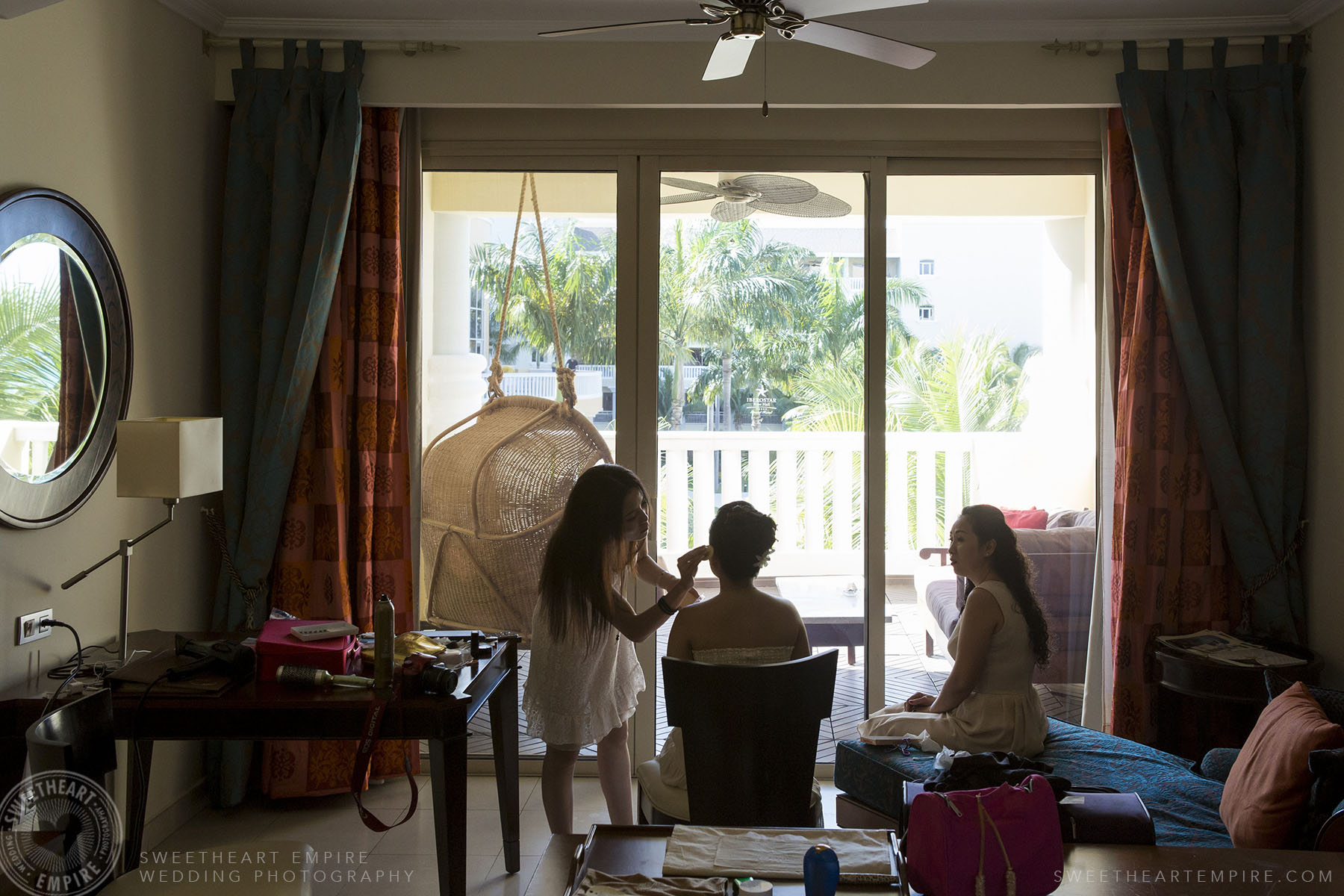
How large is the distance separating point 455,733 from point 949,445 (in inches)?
88.8

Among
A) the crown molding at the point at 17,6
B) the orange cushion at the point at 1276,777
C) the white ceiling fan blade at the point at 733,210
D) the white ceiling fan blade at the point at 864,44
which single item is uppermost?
the crown molding at the point at 17,6

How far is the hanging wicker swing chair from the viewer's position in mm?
3752

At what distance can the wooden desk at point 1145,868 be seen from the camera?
1.70 meters

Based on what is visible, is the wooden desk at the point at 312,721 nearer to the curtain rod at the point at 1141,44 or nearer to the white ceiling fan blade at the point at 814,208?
the white ceiling fan blade at the point at 814,208

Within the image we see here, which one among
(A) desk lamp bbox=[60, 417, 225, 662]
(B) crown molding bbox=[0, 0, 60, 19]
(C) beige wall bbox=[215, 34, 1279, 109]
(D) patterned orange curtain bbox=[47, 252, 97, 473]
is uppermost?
(C) beige wall bbox=[215, 34, 1279, 109]

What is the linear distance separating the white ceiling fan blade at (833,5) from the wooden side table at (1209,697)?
89.0 inches

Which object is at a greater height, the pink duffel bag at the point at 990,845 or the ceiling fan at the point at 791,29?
the ceiling fan at the point at 791,29

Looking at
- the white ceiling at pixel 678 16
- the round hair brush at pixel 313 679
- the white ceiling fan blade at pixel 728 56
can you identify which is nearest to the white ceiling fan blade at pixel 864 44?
the white ceiling fan blade at pixel 728 56

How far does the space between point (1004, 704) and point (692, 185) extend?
2.15 m

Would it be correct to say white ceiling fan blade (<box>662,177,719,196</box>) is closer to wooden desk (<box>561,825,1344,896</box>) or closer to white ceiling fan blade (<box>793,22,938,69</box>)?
white ceiling fan blade (<box>793,22,938,69</box>)

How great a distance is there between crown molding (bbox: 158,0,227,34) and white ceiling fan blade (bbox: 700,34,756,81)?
1.89 meters

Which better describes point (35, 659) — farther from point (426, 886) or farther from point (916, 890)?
point (916, 890)

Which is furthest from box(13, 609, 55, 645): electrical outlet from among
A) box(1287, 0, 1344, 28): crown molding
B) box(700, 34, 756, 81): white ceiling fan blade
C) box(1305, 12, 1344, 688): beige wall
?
box(1287, 0, 1344, 28): crown molding

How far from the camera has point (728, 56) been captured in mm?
2455
